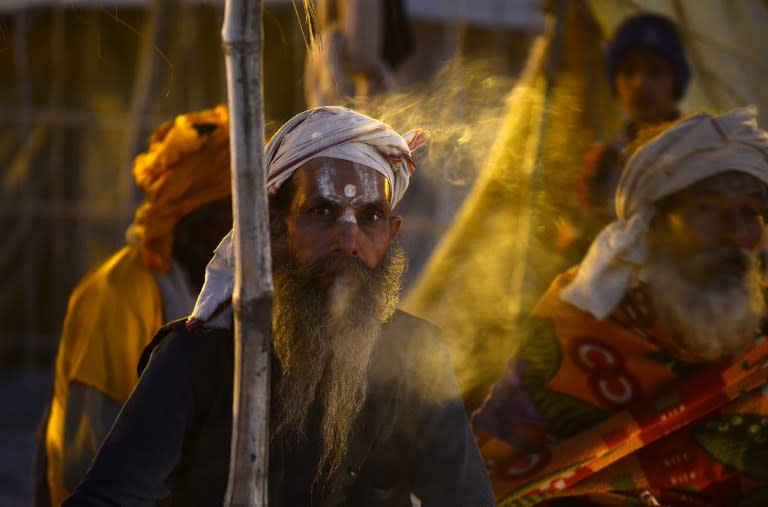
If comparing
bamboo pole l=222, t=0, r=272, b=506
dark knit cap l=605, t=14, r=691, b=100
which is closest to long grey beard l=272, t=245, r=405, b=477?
bamboo pole l=222, t=0, r=272, b=506

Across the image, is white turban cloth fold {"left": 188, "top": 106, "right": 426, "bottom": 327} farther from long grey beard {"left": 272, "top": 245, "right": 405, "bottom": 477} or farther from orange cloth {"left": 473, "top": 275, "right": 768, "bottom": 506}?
orange cloth {"left": 473, "top": 275, "right": 768, "bottom": 506}

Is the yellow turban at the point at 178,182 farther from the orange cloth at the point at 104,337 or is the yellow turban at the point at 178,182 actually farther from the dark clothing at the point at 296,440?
the dark clothing at the point at 296,440

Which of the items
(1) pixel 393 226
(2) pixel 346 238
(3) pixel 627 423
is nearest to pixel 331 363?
(2) pixel 346 238

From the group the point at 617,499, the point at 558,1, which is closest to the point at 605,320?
the point at 617,499

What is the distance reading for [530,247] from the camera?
5637 mm

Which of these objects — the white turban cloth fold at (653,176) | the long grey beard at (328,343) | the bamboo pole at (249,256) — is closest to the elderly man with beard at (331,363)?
the long grey beard at (328,343)

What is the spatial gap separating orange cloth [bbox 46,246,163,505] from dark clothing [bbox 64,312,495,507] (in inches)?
54.8

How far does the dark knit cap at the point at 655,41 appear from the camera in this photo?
5.91m

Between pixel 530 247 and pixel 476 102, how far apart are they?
209 cm

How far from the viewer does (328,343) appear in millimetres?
2836

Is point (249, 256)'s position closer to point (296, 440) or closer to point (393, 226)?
point (296, 440)

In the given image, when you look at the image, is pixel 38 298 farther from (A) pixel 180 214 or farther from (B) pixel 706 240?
(B) pixel 706 240

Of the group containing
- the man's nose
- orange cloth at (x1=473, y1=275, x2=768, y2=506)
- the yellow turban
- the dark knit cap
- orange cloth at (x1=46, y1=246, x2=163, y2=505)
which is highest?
the dark knit cap

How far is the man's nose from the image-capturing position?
9.25 ft
